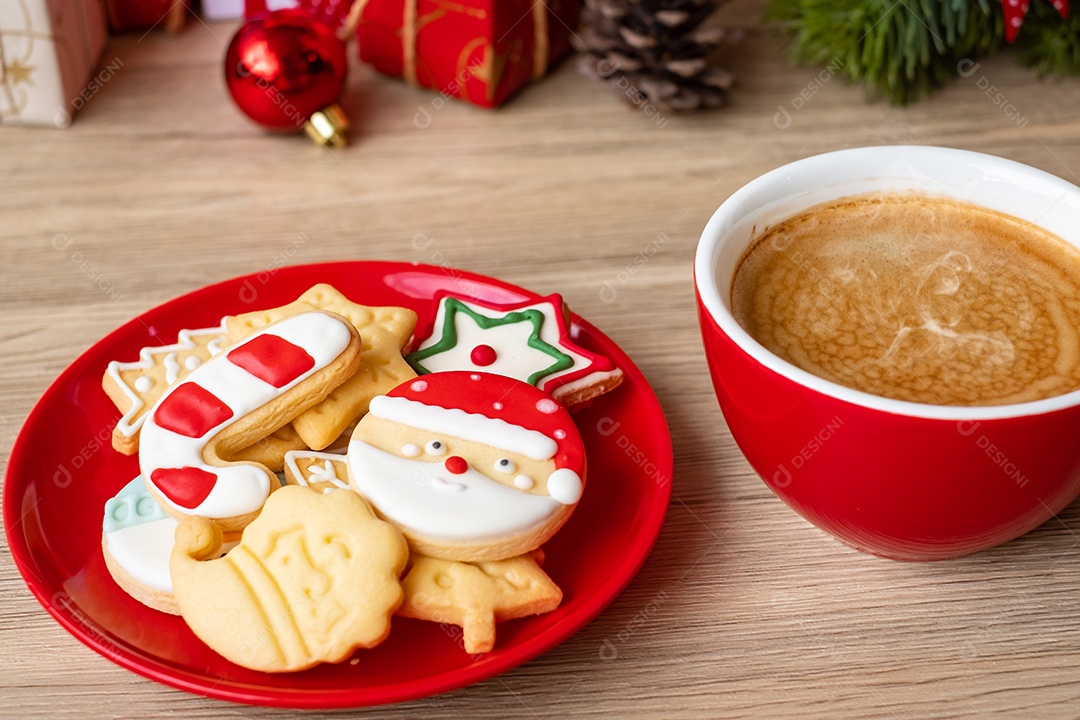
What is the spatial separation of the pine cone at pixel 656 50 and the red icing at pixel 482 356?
65cm

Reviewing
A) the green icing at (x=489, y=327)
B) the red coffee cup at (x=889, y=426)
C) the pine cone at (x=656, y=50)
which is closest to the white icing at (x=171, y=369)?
the green icing at (x=489, y=327)

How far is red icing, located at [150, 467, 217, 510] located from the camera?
80 cm

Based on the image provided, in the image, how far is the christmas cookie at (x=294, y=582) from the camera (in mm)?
714

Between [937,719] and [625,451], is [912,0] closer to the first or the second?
[625,451]

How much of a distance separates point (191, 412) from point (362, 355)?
0.53 ft

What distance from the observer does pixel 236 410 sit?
0.87 m

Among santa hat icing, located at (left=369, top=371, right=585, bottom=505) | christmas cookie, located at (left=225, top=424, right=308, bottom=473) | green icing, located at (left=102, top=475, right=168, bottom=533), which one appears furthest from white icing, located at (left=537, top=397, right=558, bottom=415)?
green icing, located at (left=102, top=475, right=168, bottom=533)

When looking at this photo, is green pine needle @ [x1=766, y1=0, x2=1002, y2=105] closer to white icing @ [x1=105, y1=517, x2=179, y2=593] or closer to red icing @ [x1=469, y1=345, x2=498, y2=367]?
red icing @ [x1=469, y1=345, x2=498, y2=367]

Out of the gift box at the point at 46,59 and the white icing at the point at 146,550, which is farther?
the gift box at the point at 46,59

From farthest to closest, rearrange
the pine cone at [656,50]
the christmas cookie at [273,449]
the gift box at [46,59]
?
the pine cone at [656,50]
the gift box at [46,59]
the christmas cookie at [273,449]

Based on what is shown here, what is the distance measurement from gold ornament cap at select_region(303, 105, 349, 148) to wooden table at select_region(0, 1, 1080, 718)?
3 centimetres

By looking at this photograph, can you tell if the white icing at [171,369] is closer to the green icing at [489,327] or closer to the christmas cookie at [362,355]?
the christmas cookie at [362,355]

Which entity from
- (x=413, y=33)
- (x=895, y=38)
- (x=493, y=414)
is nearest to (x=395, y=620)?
(x=493, y=414)

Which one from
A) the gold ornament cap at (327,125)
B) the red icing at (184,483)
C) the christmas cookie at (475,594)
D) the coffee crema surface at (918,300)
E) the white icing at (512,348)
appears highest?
the coffee crema surface at (918,300)
